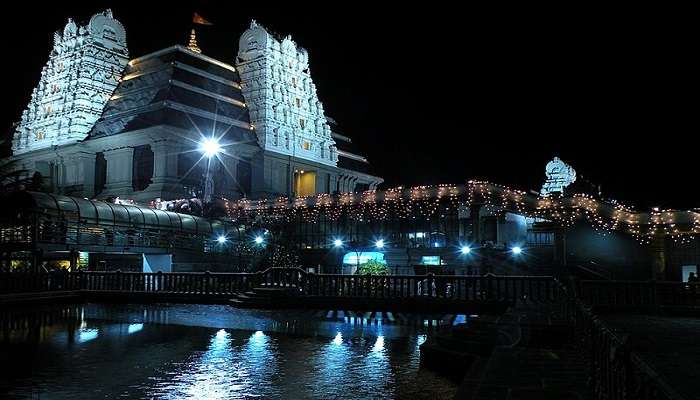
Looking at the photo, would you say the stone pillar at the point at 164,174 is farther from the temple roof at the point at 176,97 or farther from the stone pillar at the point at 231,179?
the stone pillar at the point at 231,179

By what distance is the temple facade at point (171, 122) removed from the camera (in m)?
56.7

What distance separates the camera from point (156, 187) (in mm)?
54875

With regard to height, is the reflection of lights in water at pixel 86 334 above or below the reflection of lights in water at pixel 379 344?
below

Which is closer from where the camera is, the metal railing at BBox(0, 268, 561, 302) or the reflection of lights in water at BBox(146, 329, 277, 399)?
the reflection of lights in water at BBox(146, 329, 277, 399)

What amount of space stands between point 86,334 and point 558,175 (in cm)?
6703

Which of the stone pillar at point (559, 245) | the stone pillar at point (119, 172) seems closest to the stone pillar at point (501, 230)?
the stone pillar at point (559, 245)

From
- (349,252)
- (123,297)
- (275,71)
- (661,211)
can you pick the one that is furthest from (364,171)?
(123,297)

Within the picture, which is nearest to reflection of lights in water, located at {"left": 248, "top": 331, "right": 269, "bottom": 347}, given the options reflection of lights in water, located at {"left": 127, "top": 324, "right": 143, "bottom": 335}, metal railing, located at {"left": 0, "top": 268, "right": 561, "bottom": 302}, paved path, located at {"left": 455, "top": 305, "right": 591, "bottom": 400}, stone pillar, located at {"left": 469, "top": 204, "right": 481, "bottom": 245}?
reflection of lights in water, located at {"left": 127, "top": 324, "right": 143, "bottom": 335}

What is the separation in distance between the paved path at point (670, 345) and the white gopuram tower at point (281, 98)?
52.1m

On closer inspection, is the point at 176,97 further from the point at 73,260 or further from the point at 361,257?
the point at 73,260

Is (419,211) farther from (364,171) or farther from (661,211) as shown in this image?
(364,171)

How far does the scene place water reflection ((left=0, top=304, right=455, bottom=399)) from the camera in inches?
354

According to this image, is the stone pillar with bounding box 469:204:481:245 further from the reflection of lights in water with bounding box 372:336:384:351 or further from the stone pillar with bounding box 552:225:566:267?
the reflection of lights in water with bounding box 372:336:384:351

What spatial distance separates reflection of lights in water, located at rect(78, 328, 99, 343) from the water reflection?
1.0 inches
